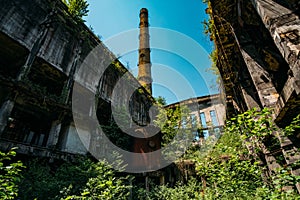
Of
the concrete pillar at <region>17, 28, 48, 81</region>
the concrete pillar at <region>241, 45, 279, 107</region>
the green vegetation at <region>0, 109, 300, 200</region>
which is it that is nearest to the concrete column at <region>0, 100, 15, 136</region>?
the concrete pillar at <region>17, 28, 48, 81</region>

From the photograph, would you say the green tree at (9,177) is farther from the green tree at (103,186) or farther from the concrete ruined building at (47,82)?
the concrete ruined building at (47,82)

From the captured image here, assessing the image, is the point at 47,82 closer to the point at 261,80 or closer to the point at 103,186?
the point at 103,186

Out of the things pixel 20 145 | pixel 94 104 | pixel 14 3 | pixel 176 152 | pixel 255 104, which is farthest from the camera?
pixel 94 104

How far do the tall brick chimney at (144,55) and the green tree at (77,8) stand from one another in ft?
38.4

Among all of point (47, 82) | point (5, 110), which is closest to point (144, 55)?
point (47, 82)

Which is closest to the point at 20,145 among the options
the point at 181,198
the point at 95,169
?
the point at 95,169

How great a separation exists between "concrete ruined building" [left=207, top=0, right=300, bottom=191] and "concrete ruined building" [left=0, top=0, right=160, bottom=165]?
9443 mm

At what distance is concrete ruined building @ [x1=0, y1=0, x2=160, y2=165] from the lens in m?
9.59

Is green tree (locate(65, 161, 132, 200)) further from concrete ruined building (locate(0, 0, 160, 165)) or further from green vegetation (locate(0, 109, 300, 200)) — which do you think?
concrete ruined building (locate(0, 0, 160, 165))

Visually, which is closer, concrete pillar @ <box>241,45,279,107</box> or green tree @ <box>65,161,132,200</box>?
concrete pillar @ <box>241,45,279,107</box>

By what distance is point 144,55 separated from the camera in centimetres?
2547

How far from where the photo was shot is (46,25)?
38.0ft

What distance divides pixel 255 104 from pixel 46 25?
1299 cm

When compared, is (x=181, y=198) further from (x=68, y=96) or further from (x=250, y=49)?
(x=68, y=96)
